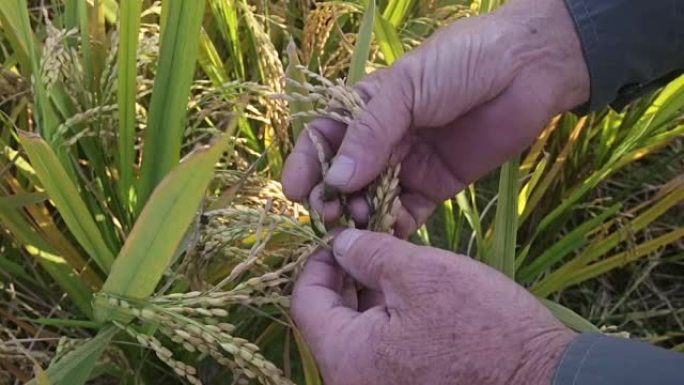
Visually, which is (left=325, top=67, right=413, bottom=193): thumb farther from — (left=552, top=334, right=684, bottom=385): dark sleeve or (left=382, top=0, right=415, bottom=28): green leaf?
(left=382, top=0, right=415, bottom=28): green leaf

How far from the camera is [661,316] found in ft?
5.00

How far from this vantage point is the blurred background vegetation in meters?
0.89

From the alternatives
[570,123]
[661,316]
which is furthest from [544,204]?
[661,316]

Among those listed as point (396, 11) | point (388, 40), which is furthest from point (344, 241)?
point (396, 11)

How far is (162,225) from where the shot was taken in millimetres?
798

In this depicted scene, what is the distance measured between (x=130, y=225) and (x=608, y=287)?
2.58 feet

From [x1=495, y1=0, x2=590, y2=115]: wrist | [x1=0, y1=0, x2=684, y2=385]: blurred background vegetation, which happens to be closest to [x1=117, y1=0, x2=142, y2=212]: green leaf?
[x1=0, y1=0, x2=684, y2=385]: blurred background vegetation

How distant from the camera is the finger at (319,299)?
0.88 m

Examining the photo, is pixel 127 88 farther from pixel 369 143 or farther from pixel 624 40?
pixel 624 40

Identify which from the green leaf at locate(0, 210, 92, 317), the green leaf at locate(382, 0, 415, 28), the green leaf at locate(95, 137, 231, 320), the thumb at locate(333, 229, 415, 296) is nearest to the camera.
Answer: the green leaf at locate(95, 137, 231, 320)

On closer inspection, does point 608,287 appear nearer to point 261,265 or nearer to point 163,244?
point 261,265

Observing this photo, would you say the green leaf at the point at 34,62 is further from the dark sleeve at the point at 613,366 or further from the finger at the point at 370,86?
the dark sleeve at the point at 613,366

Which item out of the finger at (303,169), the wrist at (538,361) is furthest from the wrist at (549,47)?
the wrist at (538,361)

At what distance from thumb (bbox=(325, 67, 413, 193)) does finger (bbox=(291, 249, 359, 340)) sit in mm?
Result: 77
